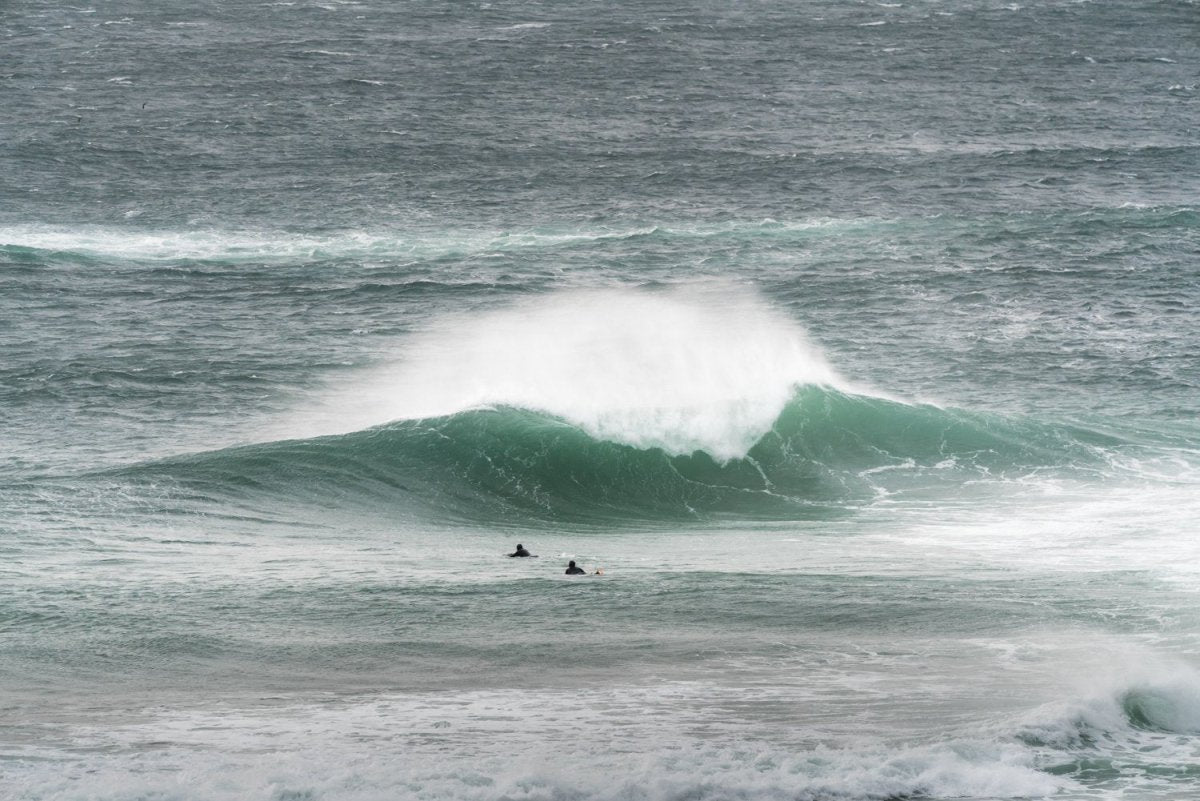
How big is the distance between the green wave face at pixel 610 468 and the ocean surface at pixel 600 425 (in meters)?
0.13

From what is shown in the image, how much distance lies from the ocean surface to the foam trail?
0.52 ft

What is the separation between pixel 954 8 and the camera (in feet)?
318

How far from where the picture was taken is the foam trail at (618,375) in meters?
34.2

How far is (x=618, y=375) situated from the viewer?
3606cm

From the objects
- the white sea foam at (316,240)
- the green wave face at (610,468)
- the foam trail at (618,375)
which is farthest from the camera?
the white sea foam at (316,240)

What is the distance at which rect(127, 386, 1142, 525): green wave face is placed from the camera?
101 ft

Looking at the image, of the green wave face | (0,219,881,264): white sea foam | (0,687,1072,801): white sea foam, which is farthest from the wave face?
(0,219,881,264): white sea foam

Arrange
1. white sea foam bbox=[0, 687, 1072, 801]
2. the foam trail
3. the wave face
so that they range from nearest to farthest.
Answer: white sea foam bbox=[0, 687, 1072, 801] < the wave face < the foam trail

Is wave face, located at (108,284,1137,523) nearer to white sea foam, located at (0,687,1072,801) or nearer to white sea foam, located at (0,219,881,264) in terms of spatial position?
white sea foam, located at (0,687,1072,801)

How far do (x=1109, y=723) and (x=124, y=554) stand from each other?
15.2 meters

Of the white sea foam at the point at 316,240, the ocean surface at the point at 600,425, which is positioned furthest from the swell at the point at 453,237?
the ocean surface at the point at 600,425

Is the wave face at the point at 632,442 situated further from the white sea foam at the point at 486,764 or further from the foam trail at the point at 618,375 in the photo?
the white sea foam at the point at 486,764

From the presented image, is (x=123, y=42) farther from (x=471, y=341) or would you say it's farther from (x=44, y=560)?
(x=44, y=560)

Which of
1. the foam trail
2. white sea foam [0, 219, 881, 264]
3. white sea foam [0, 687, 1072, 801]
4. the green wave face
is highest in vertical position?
white sea foam [0, 219, 881, 264]
